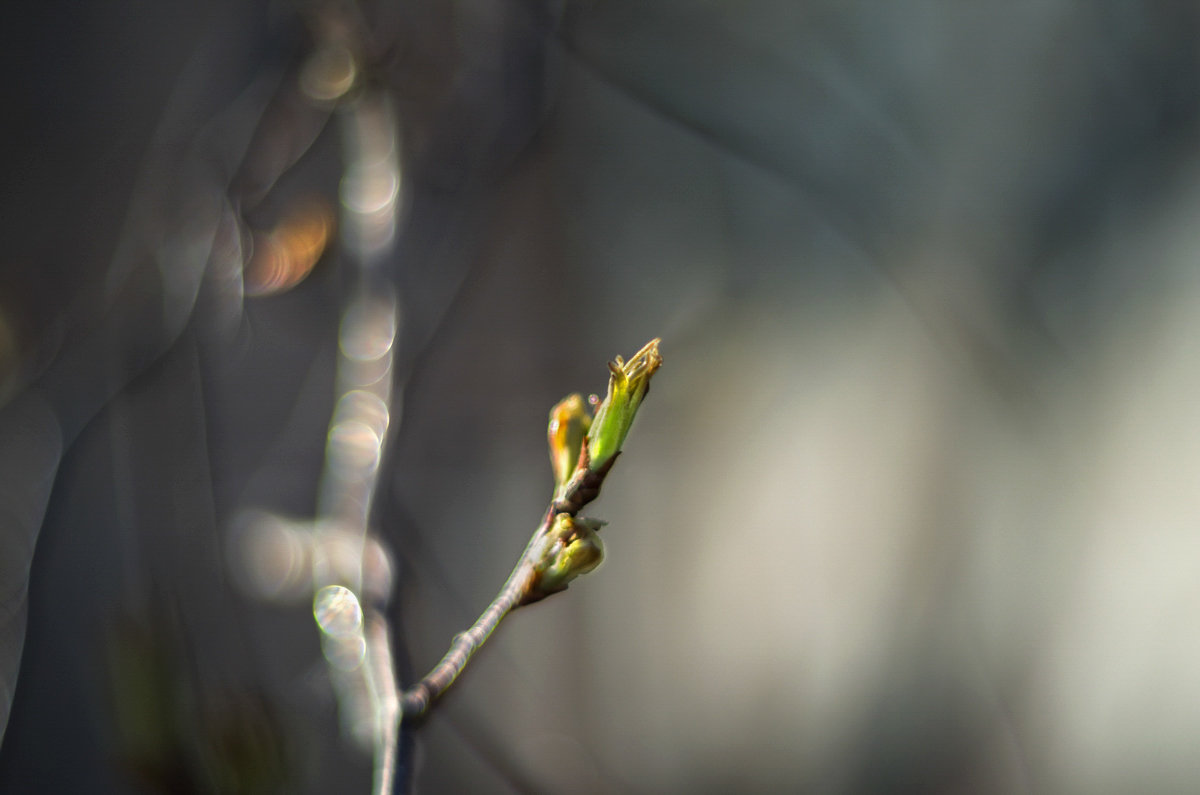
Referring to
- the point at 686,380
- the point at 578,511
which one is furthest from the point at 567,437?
the point at 686,380

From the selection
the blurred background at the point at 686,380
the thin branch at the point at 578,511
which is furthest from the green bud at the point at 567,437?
the blurred background at the point at 686,380

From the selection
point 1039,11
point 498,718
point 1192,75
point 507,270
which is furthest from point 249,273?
point 1192,75

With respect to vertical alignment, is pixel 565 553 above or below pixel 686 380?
below

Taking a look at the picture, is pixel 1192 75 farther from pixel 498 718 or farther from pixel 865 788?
pixel 498 718

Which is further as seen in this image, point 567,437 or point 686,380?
point 686,380

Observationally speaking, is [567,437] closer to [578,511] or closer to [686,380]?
[578,511]

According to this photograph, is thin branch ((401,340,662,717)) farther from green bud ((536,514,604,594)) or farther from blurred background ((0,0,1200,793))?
blurred background ((0,0,1200,793))

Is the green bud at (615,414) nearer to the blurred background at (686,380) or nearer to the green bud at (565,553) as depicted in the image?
the green bud at (565,553)
